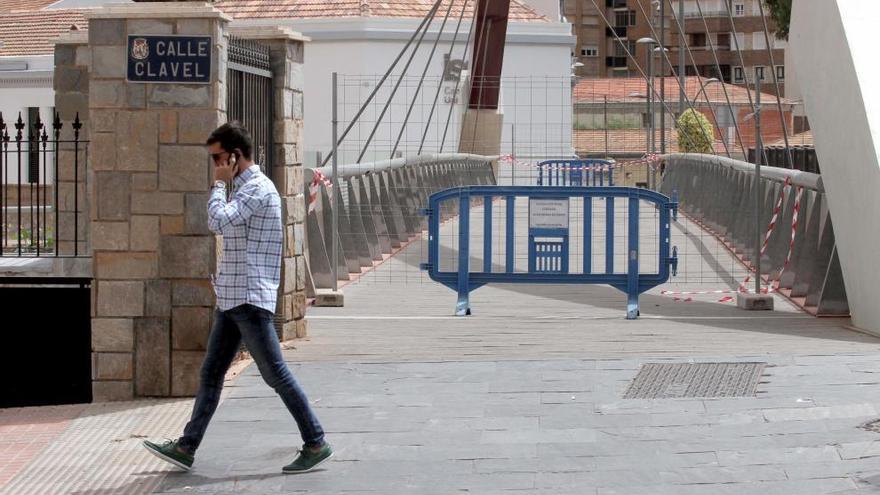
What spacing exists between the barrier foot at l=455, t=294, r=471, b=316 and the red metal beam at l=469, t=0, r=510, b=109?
19.6 metres

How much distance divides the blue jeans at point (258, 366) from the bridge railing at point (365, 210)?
6685mm

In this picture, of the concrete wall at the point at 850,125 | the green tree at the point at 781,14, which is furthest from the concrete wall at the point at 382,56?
the concrete wall at the point at 850,125

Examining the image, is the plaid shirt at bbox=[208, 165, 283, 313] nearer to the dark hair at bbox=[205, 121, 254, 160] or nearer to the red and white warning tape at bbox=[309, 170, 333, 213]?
the dark hair at bbox=[205, 121, 254, 160]

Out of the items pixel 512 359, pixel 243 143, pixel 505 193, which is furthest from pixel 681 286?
pixel 243 143

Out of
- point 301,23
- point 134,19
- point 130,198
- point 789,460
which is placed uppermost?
point 301,23

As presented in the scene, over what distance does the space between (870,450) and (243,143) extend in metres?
3.38

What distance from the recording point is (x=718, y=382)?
923 centimetres

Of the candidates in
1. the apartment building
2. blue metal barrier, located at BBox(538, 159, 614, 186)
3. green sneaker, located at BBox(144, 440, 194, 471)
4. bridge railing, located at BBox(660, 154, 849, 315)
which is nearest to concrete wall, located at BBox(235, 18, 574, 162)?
blue metal barrier, located at BBox(538, 159, 614, 186)

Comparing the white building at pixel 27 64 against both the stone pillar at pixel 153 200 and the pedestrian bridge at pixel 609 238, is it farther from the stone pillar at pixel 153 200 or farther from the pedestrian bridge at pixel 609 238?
the stone pillar at pixel 153 200

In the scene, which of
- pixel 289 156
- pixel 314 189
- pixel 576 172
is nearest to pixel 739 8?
pixel 576 172

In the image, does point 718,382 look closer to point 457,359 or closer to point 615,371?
point 615,371

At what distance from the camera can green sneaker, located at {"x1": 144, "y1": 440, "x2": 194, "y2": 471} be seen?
753 cm

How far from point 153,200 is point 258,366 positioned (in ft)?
6.91

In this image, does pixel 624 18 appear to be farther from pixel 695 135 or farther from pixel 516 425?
pixel 516 425
